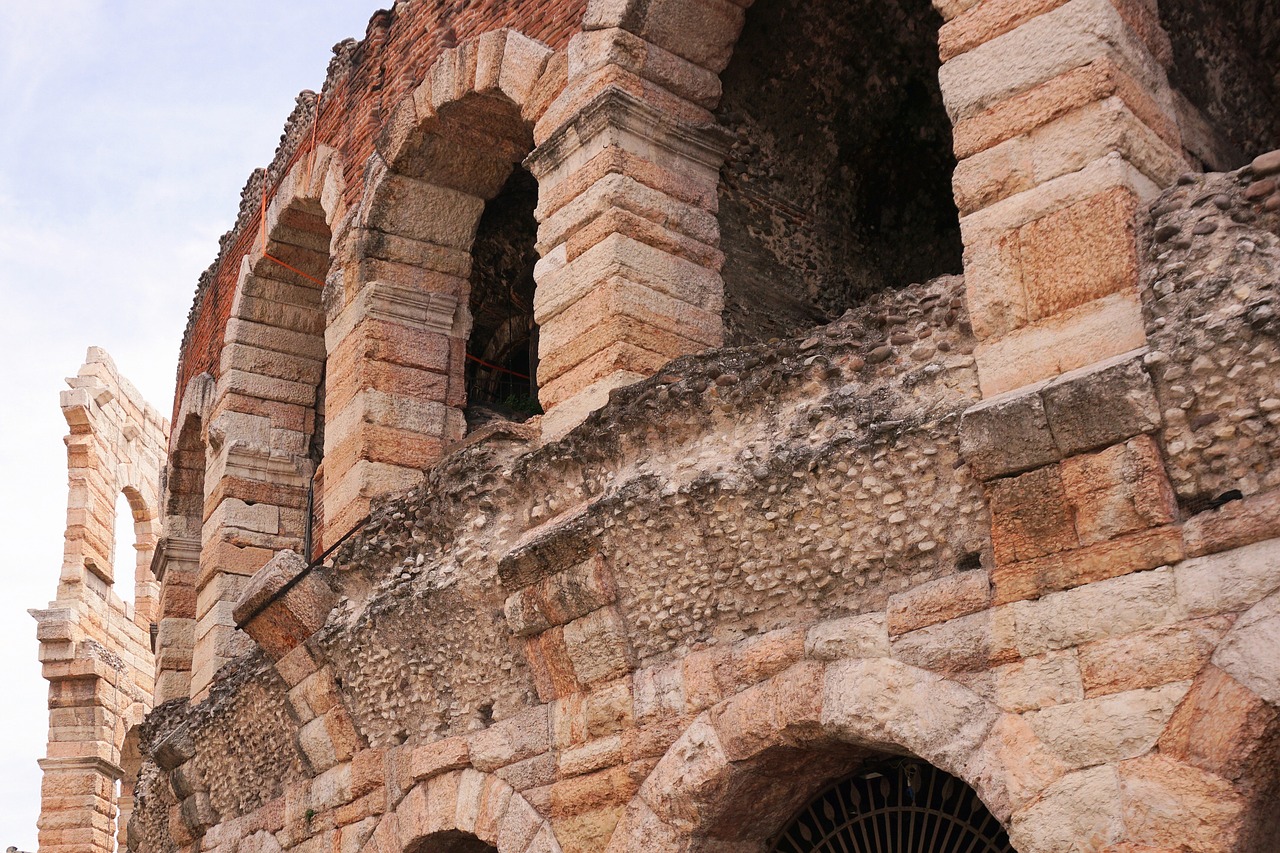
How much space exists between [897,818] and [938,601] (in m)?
0.91

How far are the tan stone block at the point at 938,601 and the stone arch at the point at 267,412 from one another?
5534 mm

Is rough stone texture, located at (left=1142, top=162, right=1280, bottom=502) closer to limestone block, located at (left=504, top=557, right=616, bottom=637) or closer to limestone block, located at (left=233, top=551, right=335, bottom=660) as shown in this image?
limestone block, located at (left=504, top=557, right=616, bottom=637)

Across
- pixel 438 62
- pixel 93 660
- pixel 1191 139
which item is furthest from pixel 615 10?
pixel 93 660

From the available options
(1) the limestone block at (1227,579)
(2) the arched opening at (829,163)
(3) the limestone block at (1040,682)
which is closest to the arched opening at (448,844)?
(2) the arched opening at (829,163)

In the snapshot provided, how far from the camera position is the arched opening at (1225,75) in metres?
5.09

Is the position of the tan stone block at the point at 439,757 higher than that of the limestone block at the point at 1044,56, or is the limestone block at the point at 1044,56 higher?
the limestone block at the point at 1044,56

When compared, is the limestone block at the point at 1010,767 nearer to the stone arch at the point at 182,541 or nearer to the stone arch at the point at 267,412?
the stone arch at the point at 267,412

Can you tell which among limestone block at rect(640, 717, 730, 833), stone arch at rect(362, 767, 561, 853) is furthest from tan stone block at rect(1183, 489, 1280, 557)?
stone arch at rect(362, 767, 561, 853)

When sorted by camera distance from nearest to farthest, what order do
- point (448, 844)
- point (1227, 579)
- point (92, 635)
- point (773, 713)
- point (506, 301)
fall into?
point (1227, 579) < point (773, 713) < point (448, 844) < point (506, 301) < point (92, 635)

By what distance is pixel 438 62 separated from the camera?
25.9ft

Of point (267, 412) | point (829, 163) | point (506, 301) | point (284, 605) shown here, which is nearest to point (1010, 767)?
point (284, 605)

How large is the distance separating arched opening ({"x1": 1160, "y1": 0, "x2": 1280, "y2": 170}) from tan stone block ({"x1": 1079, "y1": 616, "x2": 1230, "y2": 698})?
1.85 m

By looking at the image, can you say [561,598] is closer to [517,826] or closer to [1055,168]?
[517,826]

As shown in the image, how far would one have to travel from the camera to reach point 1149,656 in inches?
151
